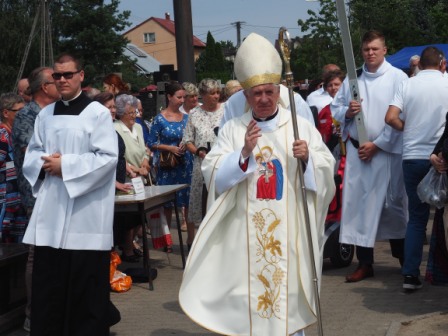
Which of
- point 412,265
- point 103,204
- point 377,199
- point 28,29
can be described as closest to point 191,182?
point 377,199

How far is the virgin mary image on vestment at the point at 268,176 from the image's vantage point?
5441mm

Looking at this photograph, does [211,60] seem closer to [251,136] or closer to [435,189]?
[435,189]

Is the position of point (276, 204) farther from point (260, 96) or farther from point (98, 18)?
point (98, 18)

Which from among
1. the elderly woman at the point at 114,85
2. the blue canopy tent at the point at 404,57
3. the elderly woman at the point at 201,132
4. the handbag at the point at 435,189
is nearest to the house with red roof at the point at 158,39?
the blue canopy tent at the point at 404,57

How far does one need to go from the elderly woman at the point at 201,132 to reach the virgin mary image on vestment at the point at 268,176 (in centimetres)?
435

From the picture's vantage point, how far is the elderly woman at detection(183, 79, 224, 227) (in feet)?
32.5

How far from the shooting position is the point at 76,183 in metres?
5.84

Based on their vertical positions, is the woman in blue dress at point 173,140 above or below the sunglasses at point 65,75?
below

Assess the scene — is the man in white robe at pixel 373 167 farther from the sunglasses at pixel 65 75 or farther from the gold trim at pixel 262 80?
the sunglasses at pixel 65 75

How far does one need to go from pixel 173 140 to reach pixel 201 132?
0.88 m

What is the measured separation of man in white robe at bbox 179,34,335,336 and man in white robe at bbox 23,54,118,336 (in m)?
0.77

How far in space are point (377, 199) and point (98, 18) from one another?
148 ft

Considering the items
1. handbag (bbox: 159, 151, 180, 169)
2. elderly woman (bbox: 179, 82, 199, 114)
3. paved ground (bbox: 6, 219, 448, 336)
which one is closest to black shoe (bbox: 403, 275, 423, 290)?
paved ground (bbox: 6, 219, 448, 336)

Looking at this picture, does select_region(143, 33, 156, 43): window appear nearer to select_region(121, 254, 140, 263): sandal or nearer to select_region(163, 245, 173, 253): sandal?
select_region(163, 245, 173, 253): sandal
